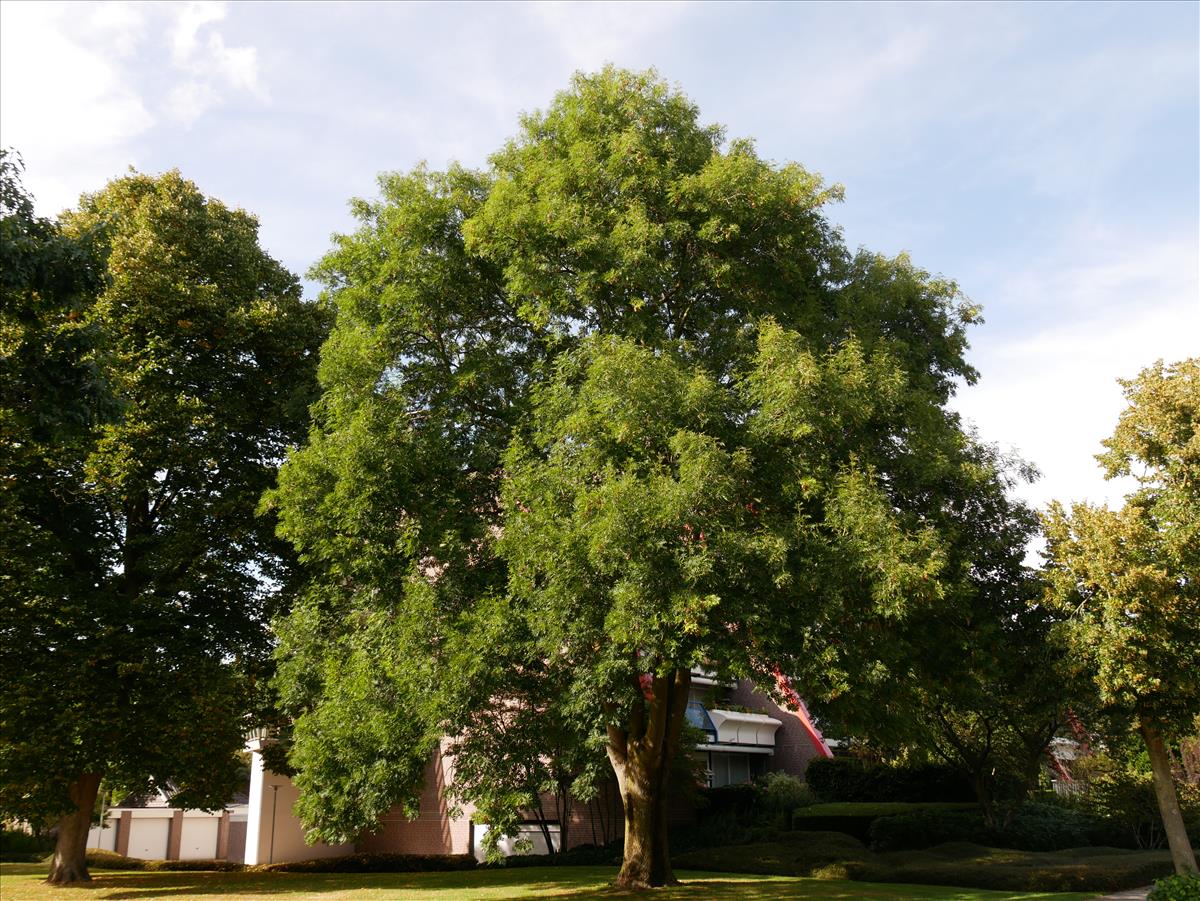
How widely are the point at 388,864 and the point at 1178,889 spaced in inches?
926

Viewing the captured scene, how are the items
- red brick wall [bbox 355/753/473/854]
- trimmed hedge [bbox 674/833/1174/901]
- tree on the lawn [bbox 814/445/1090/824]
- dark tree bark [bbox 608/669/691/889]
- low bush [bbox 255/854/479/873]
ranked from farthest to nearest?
1. red brick wall [bbox 355/753/473/854]
2. low bush [bbox 255/854/479/873]
3. trimmed hedge [bbox 674/833/1174/901]
4. dark tree bark [bbox 608/669/691/889]
5. tree on the lawn [bbox 814/445/1090/824]

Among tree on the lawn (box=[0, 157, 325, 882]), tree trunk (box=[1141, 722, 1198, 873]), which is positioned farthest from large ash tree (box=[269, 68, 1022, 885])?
tree trunk (box=[1141, 722, 1198, 873])

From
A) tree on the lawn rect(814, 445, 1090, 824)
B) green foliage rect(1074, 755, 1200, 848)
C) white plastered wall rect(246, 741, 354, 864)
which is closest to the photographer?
tree on the lawn rect(814, 445, 1090, 824)

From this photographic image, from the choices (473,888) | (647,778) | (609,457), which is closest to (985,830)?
(647,778)

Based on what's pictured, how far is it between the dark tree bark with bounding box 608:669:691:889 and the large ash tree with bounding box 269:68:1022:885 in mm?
67

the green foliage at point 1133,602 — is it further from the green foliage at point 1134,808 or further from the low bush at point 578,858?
the low bush at point 578,858

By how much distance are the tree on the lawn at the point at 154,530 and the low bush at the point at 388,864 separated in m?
6.13

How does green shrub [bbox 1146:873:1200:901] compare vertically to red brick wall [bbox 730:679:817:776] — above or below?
below

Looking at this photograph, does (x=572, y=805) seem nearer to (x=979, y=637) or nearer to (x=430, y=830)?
(x=430, y=830)

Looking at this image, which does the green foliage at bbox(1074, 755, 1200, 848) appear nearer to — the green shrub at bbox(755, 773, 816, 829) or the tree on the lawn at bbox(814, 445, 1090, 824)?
the tree on the lawn at bbox(814, 445, 1090, 824)

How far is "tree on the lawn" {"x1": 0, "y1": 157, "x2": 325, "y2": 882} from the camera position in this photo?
21953 mm

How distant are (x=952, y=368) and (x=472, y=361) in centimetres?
1140

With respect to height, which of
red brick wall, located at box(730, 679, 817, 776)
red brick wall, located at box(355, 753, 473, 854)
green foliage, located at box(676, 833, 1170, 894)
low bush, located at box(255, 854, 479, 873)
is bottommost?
green foliage, located at box(676, 833, 1170, 894)

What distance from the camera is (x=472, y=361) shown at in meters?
19.4
